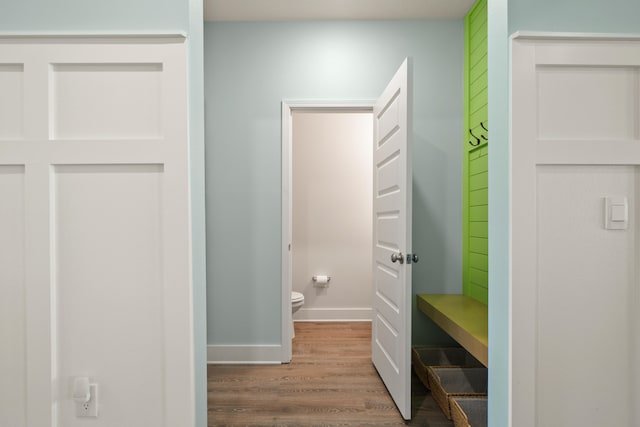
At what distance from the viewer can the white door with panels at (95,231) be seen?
1.32 meters

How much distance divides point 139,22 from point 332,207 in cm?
298

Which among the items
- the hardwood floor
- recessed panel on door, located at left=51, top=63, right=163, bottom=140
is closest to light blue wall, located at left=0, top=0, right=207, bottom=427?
recessed panel on door, located at left=51, top=63, right=163, bottom=140

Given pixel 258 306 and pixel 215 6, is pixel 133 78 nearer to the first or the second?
pixel 215 6

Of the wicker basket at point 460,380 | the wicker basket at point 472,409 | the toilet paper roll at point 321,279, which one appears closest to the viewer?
the wicker basket at point 472,409

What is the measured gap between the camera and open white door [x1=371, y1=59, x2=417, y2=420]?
2113 millimetres

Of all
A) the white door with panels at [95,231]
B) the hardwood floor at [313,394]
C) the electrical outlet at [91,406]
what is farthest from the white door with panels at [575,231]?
the electrical outlet at [91,406]

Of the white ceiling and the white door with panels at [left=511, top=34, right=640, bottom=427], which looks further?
the white ceiling

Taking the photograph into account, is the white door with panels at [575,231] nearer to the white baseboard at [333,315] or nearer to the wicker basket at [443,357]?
the wicker basket at [443,357]

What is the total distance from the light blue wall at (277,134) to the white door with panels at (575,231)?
1675mm

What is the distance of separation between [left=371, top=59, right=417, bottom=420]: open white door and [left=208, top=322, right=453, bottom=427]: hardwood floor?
138 mm

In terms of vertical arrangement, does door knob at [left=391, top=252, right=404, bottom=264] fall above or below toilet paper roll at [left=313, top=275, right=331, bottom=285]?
above

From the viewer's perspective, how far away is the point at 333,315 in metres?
4.17

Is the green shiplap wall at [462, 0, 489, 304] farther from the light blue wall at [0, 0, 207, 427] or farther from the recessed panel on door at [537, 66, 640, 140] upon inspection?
the light blue wall at [0, 0, 207, 427]

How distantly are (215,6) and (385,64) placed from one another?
1269mm
